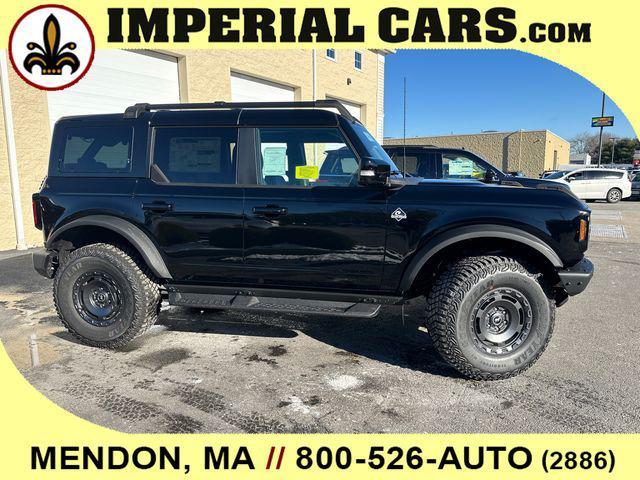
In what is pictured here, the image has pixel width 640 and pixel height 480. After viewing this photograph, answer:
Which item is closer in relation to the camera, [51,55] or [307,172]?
[307,172]

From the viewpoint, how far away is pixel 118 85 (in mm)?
9398

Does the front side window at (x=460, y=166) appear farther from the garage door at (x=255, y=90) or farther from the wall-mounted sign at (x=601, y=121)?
the wall-mounted sign at (x=601, y=121)

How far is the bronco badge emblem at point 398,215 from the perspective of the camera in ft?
10.8

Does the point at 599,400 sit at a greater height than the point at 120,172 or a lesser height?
lesser

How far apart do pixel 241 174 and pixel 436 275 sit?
1.82 metres

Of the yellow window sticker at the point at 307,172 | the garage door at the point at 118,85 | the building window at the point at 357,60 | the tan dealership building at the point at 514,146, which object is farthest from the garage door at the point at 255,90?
the tan dealership building at the point at 514,146

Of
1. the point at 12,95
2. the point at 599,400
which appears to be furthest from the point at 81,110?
the point at 599,400

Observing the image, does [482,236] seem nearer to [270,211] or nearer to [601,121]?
[270,211]

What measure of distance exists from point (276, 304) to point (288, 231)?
626 millimetres

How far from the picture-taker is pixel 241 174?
142 inches

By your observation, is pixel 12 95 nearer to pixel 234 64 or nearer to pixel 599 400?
pixel 234 64

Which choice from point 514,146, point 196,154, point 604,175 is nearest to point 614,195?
point 604,175

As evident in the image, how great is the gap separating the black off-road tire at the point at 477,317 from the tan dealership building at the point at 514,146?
110 feet

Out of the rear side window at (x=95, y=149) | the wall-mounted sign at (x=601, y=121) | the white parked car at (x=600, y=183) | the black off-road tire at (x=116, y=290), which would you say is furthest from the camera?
the wall-mounted sign at (x=601, y=121)
